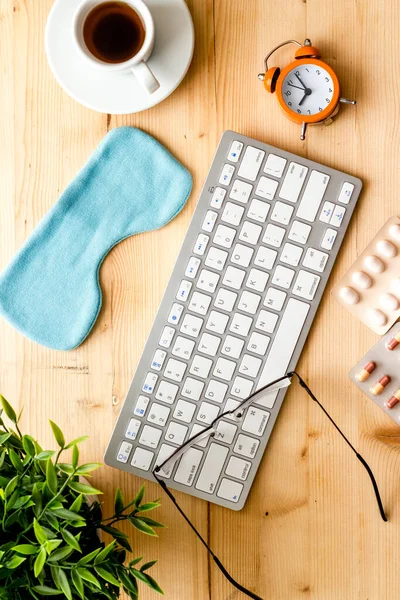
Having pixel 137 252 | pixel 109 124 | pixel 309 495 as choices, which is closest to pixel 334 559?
pixel 309 495

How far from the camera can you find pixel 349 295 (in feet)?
2.49

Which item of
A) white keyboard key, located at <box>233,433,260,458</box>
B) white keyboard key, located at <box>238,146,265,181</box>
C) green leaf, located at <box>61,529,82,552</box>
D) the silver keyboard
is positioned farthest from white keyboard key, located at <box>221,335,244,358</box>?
green leaf, located at <box>61,529,82,552</box>

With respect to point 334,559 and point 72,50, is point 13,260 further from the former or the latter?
point 334,559

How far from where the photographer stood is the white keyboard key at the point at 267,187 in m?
0.76

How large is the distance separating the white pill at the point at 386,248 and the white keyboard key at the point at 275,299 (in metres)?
0.13

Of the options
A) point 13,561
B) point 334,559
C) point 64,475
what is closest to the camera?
point 13,561

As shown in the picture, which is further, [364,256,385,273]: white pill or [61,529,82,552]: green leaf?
[364,256,385,273]: white pill

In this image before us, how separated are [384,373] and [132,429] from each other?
1.08 feet

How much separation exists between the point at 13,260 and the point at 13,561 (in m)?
0.40

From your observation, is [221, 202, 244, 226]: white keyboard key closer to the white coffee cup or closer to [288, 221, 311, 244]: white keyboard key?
[288, 221, 311, 244]: white keyboard key

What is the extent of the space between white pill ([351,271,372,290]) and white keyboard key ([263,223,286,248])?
0.10m

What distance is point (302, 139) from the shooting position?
0.76 meters

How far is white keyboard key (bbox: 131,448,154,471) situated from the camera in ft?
2.52

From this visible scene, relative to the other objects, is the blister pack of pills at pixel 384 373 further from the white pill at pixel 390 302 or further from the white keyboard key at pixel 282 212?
the white keyboard key at pixel 282 212
